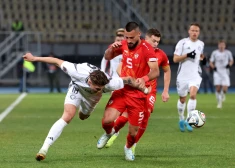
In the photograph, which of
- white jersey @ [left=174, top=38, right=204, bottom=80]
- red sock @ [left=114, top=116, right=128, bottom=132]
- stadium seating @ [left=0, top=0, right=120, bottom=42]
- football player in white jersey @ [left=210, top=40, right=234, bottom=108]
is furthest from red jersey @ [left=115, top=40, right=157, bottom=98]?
stadium seating @ [left=0, top=0, right=120, bottom=42]

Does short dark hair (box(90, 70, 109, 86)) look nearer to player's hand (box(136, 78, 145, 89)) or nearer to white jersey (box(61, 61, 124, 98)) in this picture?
white jersey (box(61, 61, 124, 98))

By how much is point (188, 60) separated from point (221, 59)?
10.2 m

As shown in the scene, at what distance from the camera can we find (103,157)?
982 centimetres

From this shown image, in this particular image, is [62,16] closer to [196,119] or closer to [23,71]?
[23,71]

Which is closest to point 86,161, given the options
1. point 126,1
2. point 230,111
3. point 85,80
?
point 85,80

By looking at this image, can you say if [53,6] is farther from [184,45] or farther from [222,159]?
[222,159]

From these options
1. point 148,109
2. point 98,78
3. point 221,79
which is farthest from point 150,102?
point 221,79

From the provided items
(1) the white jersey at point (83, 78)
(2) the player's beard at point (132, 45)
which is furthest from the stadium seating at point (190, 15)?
(1) the white jersey at point (83, 78)

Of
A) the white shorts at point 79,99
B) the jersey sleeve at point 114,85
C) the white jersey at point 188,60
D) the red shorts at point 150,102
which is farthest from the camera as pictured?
the white jersey at point 188,60

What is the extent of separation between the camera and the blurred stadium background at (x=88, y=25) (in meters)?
32.8

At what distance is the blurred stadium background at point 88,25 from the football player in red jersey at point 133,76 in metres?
22.4

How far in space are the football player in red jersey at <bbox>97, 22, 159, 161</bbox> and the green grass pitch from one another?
54 cm

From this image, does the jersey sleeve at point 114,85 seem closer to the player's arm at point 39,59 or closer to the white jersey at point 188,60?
the player's arm at point 39,59

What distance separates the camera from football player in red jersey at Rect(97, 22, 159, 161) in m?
9.60
